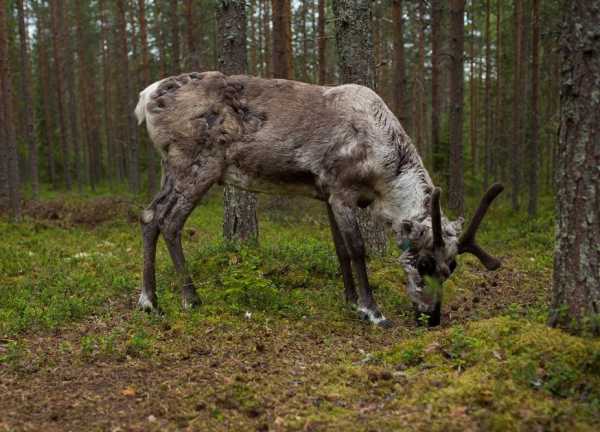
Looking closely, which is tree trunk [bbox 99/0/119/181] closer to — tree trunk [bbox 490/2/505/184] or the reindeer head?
tree trunk [bbox 490/2/505/184]

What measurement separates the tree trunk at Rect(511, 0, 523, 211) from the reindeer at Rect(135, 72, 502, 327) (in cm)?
1270

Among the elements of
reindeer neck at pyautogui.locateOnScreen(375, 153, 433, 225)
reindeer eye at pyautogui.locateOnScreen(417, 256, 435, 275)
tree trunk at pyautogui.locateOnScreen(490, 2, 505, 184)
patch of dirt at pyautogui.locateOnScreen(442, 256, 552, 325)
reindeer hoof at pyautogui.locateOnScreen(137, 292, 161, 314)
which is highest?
tree trunk at pyautogui.locateOnScreen(490, 2, 505, 184)

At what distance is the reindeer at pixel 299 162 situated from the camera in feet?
20.3

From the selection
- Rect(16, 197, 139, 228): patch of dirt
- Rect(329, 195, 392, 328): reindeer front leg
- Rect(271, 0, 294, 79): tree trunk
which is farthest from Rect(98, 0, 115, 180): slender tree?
Rect(329, 195, 392, 328): reindeer front leg

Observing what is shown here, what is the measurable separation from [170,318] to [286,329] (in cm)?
127

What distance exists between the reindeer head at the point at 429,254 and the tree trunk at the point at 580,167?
1.93 meters

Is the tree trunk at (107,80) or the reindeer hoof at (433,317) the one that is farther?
the tree trunk at (107,80)

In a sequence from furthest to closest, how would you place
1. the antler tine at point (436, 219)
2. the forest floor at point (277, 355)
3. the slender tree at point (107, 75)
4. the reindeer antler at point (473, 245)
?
the slender tree at point (107, 75) < the reindeer antler at point (473, 245) < the antler tine at point (436, 219) < the forest floor at point (277, 355)

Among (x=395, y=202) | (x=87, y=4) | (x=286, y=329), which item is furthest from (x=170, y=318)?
(x=87, y=4)

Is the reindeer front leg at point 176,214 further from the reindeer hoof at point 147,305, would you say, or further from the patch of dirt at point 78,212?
the patch of dirt at point 78,212

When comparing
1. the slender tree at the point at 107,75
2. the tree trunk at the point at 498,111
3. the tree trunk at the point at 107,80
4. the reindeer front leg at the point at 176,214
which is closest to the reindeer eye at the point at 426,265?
the reindeer front leg at the point at 176,214

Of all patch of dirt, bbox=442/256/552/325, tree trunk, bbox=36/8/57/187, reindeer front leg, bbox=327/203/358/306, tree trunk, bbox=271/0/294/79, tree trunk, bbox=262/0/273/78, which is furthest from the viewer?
tree trunk, bbox=36/8/57/187

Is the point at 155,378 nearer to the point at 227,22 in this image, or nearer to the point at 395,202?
the point at 395,202

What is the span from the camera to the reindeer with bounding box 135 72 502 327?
6.20 m
